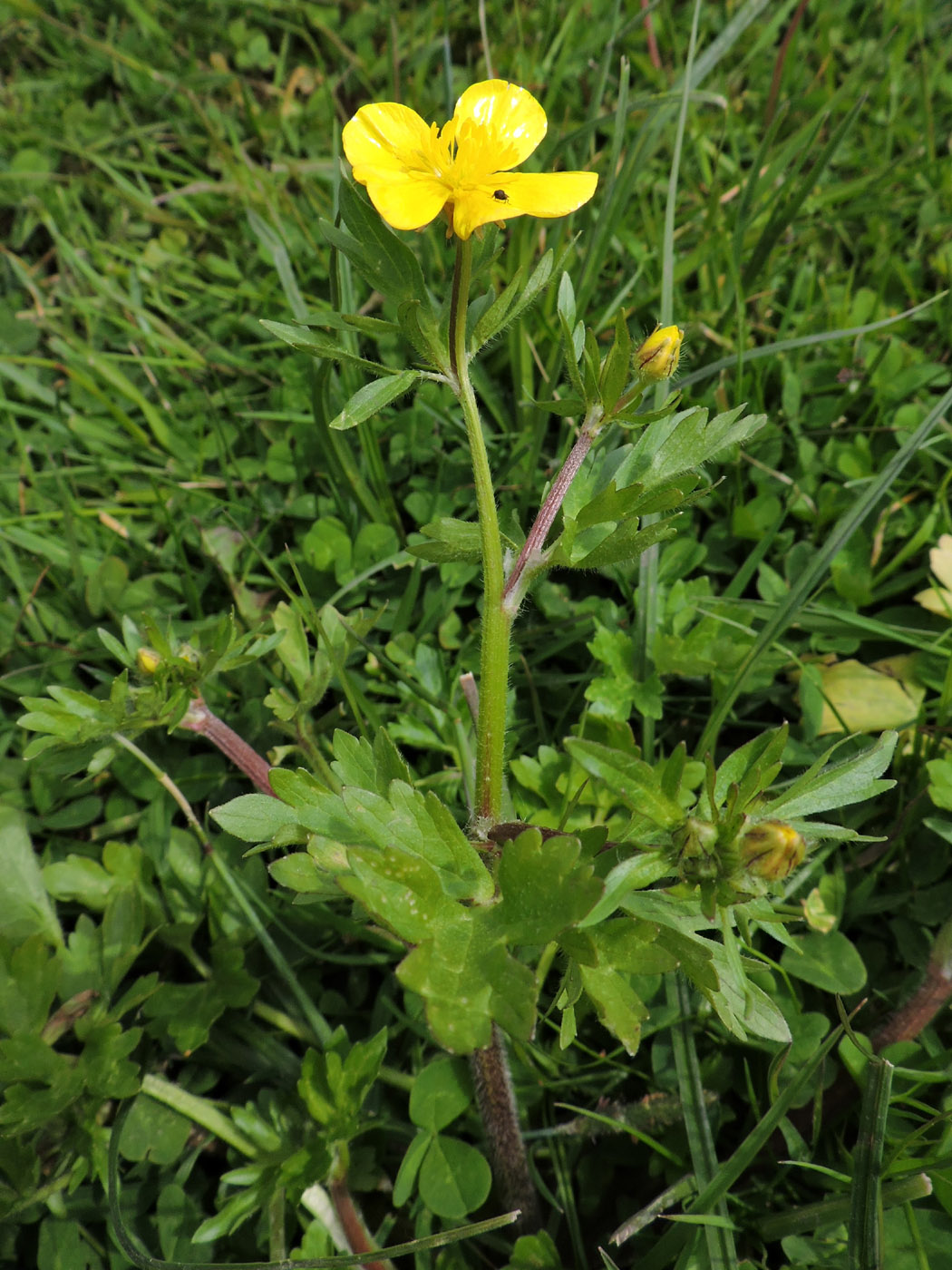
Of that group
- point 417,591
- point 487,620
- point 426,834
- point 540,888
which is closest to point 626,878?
point 540,888

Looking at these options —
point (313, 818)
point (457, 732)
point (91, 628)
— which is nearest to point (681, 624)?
point (457, 732)

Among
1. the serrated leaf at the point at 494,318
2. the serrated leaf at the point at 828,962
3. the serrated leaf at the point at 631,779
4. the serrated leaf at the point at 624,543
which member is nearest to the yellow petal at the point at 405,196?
the serrated leaf at the point at 494,318

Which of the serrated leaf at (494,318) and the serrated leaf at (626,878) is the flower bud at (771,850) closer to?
the serrated leaf at (626,878)

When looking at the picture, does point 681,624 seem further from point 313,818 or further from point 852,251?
point 852,251

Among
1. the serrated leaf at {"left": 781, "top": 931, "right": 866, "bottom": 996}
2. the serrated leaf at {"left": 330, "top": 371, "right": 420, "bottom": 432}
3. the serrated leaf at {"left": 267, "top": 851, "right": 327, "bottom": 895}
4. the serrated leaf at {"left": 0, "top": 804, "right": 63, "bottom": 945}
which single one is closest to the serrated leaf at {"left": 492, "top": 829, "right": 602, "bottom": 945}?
the serrated leaf at {"left": 267, "top": 851, "right": 327, "bottom": 895}

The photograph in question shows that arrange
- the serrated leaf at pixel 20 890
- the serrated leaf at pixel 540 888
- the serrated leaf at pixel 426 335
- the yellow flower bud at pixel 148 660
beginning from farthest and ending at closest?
the serrated leaf at pixel 20 890, the yellow flower bud at pixel 148 660, the serrated leaf at pixel 426 335, the serrated leaf at pixel 540 888

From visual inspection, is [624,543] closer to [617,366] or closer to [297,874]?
[617,366]

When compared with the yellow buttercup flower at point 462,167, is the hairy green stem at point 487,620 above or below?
below

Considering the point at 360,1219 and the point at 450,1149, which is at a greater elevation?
the point at 450,1149
